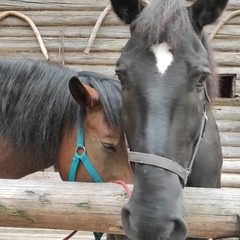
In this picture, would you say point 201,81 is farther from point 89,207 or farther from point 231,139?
point 231,139

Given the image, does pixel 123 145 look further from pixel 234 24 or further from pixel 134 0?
pixel 234 24

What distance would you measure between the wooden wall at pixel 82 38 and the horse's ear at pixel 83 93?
2.97 m

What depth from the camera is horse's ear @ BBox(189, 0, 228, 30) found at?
1.48 m

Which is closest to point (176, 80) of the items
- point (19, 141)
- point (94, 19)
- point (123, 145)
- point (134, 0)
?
point (134, 0)

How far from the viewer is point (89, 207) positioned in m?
1.48

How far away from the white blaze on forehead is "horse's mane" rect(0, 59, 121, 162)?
519 mm

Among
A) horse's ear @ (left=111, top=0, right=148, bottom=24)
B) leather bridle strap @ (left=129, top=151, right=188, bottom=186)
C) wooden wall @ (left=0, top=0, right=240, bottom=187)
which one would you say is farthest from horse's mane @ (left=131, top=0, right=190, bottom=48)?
wooden wall @ (left=0, top=0, right=240, bottom=187)

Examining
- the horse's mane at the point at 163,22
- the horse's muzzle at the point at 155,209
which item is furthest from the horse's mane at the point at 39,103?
the horse's muzzle at the point at 155,209

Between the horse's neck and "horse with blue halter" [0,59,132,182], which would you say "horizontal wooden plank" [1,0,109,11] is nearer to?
"horse with blue halter" [0,59,132,182]

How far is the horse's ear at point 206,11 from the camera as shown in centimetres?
148

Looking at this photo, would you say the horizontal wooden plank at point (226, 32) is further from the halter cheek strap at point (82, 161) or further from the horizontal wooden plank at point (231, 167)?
the halter cheek strap at point (82, 161)

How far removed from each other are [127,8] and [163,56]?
0.37 m

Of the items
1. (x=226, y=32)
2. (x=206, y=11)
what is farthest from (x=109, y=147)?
(x=226, y=32)

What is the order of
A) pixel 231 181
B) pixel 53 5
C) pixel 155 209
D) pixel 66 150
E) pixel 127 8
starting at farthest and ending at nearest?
pixel 53 5 < pixel 231 181 < pixel 66 150 < pixel 127 8 < pixel 155 209
